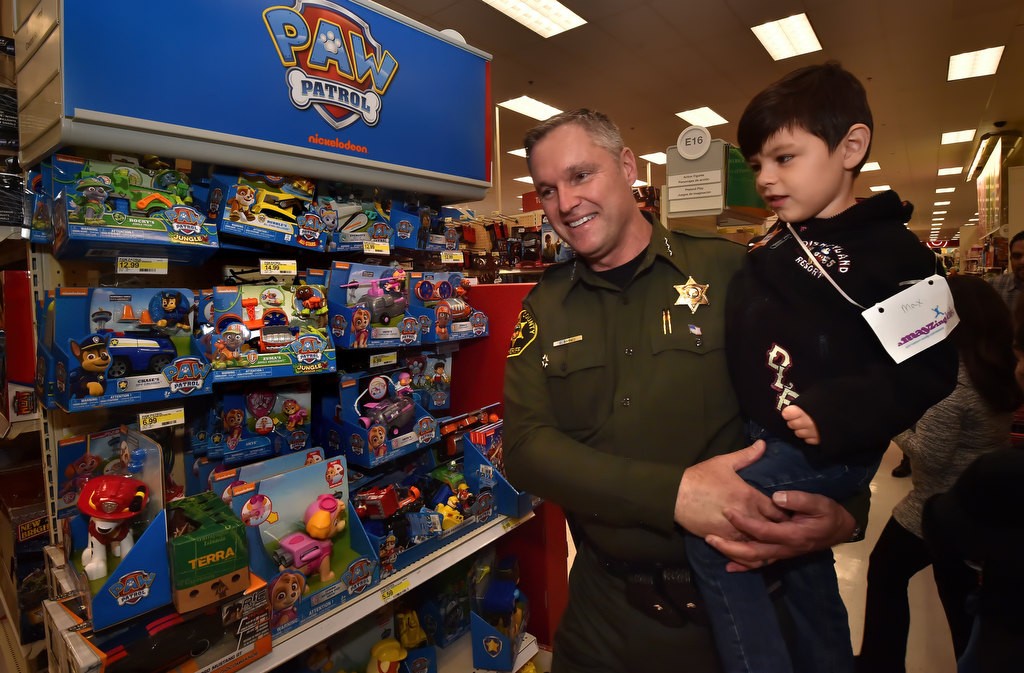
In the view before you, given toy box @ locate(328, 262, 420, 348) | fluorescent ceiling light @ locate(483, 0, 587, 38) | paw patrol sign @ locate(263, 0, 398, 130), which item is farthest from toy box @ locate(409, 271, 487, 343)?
fluorescent ceiling light @ locate(483, 0, 587, 38)

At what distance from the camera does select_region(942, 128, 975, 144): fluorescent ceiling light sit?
9.88m

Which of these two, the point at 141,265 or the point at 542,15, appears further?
the point at 542,15

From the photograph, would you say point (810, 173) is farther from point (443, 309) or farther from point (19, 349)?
point (19, 349)

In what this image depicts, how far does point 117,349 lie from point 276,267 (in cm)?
52

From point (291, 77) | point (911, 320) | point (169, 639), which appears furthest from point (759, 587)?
point (291, 77)

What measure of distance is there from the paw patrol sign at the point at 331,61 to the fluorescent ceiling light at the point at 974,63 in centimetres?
788

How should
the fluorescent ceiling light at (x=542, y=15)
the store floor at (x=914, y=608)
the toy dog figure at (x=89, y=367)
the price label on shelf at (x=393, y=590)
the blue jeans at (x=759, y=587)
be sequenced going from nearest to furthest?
the blue jeans at (x=759, y=587)
the toy dog figure at (x=89, y=367)
the price label on shelf at (x=393, y=590)
the store floor at (x=914, y=608)
the fluorescent ceiling light at (x=542, y=15)

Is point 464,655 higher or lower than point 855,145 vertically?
lower

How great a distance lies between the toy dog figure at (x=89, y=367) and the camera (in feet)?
4.26

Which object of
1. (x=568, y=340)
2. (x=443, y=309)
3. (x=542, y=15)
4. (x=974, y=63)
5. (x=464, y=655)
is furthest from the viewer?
(x=974, y=63)

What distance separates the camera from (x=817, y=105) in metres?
1.16

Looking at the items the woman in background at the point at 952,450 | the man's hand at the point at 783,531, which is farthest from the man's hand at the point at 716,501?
the woman in background at the point at 952,450

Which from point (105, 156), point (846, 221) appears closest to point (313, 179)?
point (105, 156)

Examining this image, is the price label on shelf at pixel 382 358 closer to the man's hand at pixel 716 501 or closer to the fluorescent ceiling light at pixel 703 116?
the man's hand at pixel 716 501
